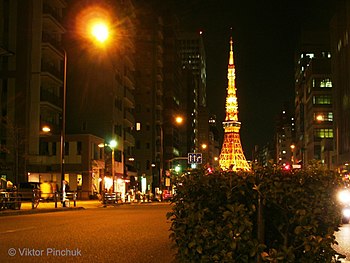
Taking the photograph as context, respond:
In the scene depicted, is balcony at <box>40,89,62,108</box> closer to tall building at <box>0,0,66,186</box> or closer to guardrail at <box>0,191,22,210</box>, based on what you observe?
tall building at <box>0,0,66,186</box>

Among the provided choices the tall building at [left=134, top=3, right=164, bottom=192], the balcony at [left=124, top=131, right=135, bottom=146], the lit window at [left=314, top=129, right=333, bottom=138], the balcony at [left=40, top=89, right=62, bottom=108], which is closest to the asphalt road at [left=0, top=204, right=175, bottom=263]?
the balcony at [left=40, top=89, right=62, bottom=108]

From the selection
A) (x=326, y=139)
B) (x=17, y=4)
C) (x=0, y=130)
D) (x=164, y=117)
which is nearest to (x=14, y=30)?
(x=17, y=4)

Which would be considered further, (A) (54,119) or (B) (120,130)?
(B) (120,130)

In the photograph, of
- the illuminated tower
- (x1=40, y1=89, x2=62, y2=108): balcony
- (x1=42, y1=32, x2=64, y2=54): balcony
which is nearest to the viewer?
(x1=40, y1=89, x2=62, y2=108): balcony

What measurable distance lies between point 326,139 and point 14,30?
74616 millimetres

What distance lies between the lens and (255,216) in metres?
6.39

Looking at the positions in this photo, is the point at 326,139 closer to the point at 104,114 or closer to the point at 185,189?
the point at 104,114

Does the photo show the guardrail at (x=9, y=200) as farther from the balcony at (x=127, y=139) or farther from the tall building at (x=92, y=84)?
the balcony at (x=127, y=139)

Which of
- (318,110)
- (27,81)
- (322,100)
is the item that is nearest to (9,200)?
(27,81)

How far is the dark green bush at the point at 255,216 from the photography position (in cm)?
613

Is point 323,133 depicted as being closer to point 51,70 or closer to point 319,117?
point 319,117

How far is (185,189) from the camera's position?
6523 mm

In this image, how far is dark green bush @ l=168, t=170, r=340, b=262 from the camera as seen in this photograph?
20.1ft

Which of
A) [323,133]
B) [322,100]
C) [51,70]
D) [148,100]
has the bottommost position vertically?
[323,133]
